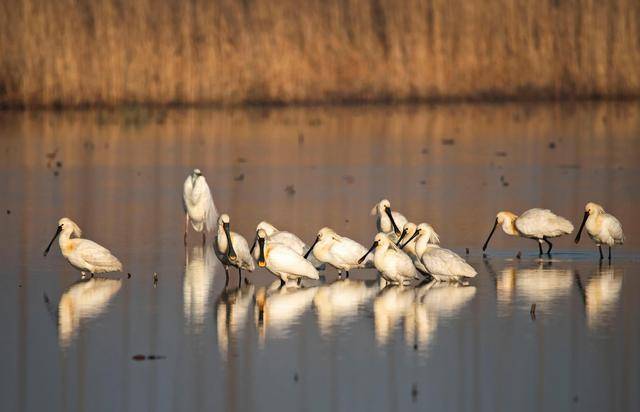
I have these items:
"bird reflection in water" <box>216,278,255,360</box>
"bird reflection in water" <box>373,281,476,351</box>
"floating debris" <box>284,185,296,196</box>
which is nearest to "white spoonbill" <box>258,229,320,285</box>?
"bird reflection in water" <box>216,278,255,360</box>

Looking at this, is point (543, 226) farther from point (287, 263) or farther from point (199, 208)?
point (199, 208)

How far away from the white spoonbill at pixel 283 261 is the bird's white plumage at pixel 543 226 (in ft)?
7.39

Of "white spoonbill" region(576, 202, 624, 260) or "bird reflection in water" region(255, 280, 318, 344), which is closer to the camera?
"bird reflection in water" region(255, 280, 318, 344)

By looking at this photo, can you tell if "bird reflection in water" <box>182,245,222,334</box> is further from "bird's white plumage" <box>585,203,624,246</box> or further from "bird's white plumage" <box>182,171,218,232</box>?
"bird's white plumage" <box>585,203,624,246</box>

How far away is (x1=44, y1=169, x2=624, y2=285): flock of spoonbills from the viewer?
10.6m

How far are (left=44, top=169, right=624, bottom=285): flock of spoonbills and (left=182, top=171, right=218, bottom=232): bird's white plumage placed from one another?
5.88ft

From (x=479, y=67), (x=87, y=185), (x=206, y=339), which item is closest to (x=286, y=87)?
(x=479, y=67)

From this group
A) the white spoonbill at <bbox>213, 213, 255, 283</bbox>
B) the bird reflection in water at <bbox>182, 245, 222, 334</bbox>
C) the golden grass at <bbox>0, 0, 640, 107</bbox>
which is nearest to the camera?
the bird reflection in water at <bbox>182, 245, 222, 334</bbox>

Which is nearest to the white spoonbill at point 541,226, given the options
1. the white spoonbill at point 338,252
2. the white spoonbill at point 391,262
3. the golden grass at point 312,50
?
the white spoonbill at point 338,252

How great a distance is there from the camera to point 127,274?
1125 cm

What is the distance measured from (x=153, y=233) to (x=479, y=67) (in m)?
16.7

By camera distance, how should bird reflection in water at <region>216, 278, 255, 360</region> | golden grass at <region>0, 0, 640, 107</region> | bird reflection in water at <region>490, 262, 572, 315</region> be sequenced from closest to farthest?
bird reflection in water at <region>216, 278, 255, 360</region>
bird reflection in water at <region>490, 262, 572, 315</region>
golden grass at <region>0, 0, 640, 107</region>

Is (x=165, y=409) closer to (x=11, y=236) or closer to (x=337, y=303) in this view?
(x=337, y=303)

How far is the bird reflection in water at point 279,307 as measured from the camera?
30.1 feet
